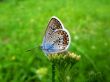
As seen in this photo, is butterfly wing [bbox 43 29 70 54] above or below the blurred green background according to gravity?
below

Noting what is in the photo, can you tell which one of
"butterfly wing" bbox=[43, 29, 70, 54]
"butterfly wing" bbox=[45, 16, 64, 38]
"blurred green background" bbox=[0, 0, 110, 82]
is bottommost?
"butterfly wing" bbox=[43, 29, 70, 54]

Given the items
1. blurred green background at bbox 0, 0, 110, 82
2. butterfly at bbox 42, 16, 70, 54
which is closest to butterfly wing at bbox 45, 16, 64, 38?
butterfly at bbox 42, 16, 70, 54

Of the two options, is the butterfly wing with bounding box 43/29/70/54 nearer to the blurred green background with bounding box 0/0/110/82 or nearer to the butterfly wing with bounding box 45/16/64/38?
the butterfly wing with bounding box 45/16/64/38

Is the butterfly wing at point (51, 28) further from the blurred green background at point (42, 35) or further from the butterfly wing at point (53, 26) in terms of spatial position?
the blurred green background at point (42, 35)

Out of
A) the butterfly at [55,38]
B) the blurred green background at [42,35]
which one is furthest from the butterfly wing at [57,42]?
the blurred green background at [42,35]

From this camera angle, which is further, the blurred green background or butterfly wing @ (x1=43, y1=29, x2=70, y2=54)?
the blurred green background

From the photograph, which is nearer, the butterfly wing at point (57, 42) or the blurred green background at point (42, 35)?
the butterfly wing at point (57, 42)

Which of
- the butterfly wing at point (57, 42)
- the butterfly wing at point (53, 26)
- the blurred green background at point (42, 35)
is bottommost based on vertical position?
the butterfly wing at point (57, 42)
